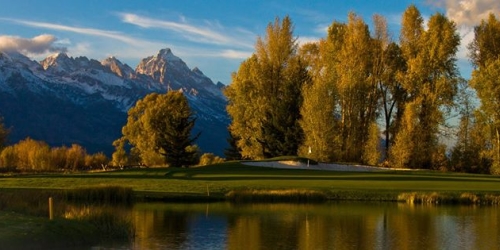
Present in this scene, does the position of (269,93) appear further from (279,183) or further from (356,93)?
(279,183)

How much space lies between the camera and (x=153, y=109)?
82.3 meters

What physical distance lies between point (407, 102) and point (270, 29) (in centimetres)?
1849

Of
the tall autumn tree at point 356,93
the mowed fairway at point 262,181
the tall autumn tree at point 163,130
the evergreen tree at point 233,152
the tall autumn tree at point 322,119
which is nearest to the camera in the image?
the mowed fairway at point 262,181

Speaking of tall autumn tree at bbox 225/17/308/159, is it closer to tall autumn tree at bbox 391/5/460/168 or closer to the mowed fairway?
tall autumn tree at bbox 391/5/460/168

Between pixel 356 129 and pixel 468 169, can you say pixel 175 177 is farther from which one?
pixel 468 169

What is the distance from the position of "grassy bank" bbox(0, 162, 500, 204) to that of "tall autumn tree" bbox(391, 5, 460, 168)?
1041cm

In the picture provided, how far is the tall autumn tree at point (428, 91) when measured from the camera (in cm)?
6656

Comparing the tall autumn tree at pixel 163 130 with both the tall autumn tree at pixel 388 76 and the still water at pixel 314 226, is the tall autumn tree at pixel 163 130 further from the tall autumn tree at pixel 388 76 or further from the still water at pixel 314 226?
the still water at pixel 314 226

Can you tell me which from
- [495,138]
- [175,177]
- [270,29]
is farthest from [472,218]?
[270,29]

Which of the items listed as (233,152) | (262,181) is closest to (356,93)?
(233,152)

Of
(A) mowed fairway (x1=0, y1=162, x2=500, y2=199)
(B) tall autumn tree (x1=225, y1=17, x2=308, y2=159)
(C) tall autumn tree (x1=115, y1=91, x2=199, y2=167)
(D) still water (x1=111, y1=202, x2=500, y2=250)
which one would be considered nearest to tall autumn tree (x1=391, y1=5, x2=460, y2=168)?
(A) mowed fairway (x1=0, y1=162, x2=500, y2=199)

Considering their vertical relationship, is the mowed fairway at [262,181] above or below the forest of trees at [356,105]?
below

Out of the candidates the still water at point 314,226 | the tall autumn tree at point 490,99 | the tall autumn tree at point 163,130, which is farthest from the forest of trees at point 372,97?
the still water at point 314,226

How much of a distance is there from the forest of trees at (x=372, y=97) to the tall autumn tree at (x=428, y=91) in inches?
4.0
